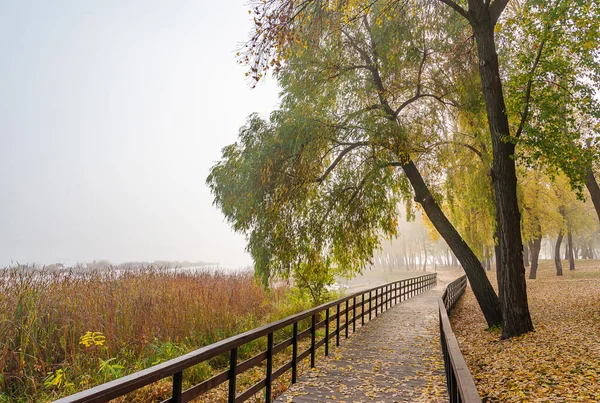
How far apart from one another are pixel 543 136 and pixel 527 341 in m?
4.46

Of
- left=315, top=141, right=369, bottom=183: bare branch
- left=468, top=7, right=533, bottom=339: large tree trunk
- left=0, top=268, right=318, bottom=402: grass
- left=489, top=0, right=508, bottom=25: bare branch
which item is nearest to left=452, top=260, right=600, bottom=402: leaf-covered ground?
left=468, top=7, right=533, bottom=339: large tree trunk

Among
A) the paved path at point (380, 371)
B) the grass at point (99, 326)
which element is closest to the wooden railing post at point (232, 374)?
the paved path at point (380, 371)

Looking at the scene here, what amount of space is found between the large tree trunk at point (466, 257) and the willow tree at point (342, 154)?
3 centimetres

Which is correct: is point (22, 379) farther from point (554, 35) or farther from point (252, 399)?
point (554, 35)

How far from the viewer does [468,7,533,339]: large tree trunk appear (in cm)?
934

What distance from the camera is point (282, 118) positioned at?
38.0ft

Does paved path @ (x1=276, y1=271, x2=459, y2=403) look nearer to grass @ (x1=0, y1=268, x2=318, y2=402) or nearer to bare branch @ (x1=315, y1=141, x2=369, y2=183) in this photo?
grass @ (x1=0, y1=268, x2=318, y2=402)

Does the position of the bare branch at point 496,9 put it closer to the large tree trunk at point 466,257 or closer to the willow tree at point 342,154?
the willow tree at point 342,154

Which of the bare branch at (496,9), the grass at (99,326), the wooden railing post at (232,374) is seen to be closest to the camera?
the wooden railing post at (232,374)

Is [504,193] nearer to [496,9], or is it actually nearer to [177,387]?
[496,9]

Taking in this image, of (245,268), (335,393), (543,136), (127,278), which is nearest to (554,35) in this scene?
(543,136)

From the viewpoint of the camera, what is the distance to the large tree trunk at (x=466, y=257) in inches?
460

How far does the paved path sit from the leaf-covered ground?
86 centimetres

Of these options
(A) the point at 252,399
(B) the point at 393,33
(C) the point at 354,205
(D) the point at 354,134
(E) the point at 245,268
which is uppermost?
(B) the point at 393,33
